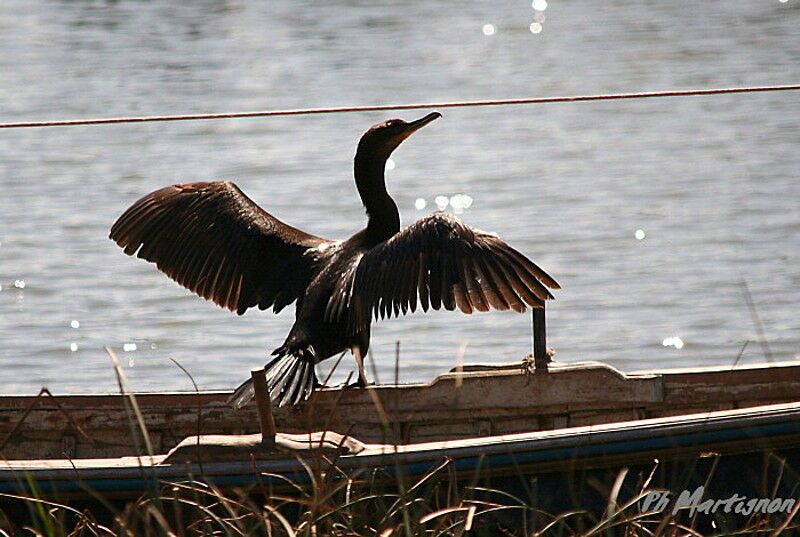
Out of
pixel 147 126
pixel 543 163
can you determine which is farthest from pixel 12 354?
pixel 147 126

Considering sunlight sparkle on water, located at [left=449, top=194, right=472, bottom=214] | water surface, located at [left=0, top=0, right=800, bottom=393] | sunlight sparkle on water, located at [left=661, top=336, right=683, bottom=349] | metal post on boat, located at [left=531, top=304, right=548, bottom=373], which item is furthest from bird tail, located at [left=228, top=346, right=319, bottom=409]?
sunlight sparkle on water, located at [left=449, top=194, right=472, bottom=214]

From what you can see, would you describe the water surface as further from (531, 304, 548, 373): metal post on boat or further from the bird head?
(531, 304, 548, 373): metal post on boat

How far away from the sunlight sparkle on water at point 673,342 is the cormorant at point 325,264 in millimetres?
2531

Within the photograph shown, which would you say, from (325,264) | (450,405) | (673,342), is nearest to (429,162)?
(673,342)

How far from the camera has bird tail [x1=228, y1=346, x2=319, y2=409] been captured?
499 cm

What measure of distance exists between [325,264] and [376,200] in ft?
1.32

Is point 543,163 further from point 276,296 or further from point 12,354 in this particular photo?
point 276,296

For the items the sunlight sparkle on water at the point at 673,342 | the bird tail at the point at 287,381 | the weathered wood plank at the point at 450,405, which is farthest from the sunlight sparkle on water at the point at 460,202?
the bird tail at the point at 287,381

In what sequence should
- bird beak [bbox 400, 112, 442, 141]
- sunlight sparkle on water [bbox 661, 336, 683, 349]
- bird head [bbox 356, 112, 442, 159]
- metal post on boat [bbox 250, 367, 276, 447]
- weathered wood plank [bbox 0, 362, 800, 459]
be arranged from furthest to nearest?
sunlight sparkle on water [bbox 661, 336, 683, 349], bird head [bbox 356, 112, 442, 159], bird beak [bbox 400, 112, 442, 141], weathered wood plank [bbox 0, 362, 800, 459], metal post on boat [bbox 250, 367, 276, 447]

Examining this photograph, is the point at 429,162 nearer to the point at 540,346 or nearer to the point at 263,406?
the point at 540,346

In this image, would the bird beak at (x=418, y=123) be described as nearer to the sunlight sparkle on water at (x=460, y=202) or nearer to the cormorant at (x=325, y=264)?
the cormorant at (x=325, y=264)

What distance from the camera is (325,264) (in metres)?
5.59

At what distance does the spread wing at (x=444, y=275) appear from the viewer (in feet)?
16.1

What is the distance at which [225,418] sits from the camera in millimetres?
5398
